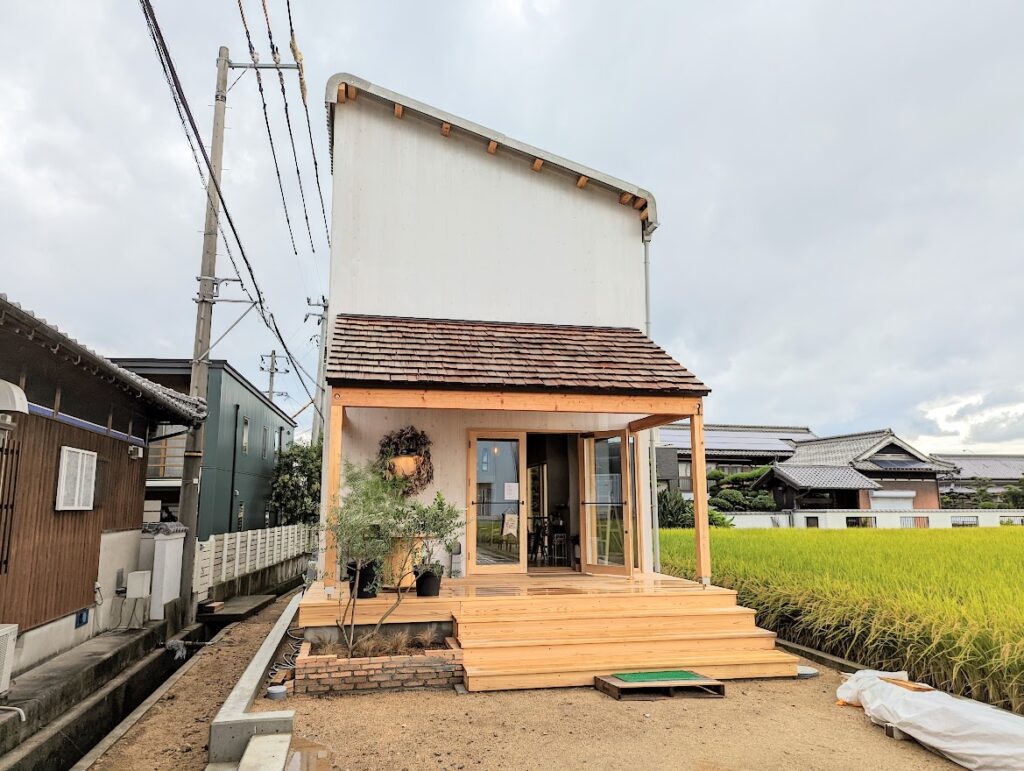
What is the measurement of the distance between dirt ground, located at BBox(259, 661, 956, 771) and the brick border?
0.11m

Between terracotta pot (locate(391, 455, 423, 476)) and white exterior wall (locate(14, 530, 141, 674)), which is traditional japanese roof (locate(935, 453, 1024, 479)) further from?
white exterior wall (locate(14, 530, 141, 674))

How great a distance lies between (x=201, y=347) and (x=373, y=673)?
6.08 metres

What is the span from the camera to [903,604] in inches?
242

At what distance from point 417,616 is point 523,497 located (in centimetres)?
285

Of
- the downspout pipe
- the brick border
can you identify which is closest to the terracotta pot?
the brick border

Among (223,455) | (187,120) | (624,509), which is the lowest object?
(624,509)

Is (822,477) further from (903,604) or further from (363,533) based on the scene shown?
(363,533)

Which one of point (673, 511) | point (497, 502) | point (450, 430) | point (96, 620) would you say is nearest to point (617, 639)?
point (497, 502)

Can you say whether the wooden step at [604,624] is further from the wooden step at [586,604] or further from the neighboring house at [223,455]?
the neighboring house at [223,455]

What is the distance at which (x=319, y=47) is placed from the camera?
661 centimetres

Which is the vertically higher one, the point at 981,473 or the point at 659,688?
the point at 981,473

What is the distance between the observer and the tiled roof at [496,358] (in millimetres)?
7473

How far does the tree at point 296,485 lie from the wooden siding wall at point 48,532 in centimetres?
1139

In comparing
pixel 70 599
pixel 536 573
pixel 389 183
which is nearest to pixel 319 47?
pixel 389 183
